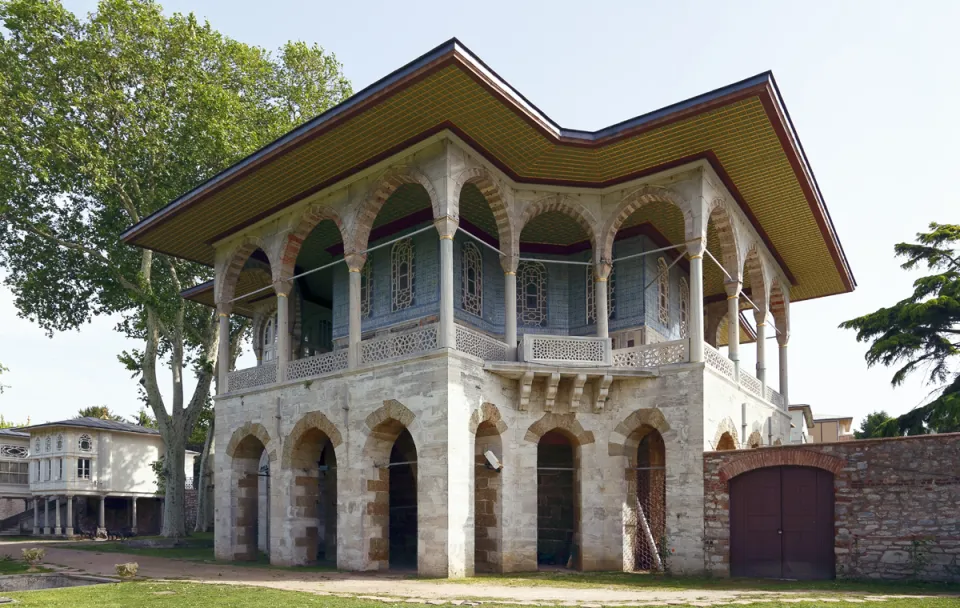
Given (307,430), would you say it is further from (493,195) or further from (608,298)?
(608,298)

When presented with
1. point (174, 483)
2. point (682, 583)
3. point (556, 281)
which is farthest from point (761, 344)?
point (174, 483)

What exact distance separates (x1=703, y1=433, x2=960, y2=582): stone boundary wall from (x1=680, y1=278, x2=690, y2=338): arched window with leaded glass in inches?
248

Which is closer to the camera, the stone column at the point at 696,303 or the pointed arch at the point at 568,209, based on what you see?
the stone column at the point at 696,303

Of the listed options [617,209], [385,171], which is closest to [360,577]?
[385,171]

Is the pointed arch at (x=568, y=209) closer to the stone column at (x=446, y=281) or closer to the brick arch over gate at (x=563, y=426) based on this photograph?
the stone column at (x=446, y=281)

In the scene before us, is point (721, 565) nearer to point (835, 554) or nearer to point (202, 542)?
point (835, 554)

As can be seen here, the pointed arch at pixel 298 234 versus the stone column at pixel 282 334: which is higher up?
the pointed arch at pixel 298 234

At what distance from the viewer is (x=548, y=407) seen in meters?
15.9

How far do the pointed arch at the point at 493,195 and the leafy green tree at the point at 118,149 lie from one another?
11159 mm

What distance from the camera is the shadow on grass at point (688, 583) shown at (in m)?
12.0

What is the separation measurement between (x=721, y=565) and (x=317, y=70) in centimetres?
2267

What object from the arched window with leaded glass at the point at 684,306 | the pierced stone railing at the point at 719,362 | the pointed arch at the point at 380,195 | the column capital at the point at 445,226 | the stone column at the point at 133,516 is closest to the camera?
the column capital at the point at 445,226

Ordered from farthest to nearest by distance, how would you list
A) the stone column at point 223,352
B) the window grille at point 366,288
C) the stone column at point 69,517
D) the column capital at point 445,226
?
1. the stone column at point 69,517
2. the stone column at point 223,352
3. the window grille at point 366,288
4. the column capital at point 445,226

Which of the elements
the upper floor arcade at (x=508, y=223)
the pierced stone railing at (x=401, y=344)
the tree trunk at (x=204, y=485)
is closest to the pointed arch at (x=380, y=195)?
the upper floor arcade at (x=508, y=223)
